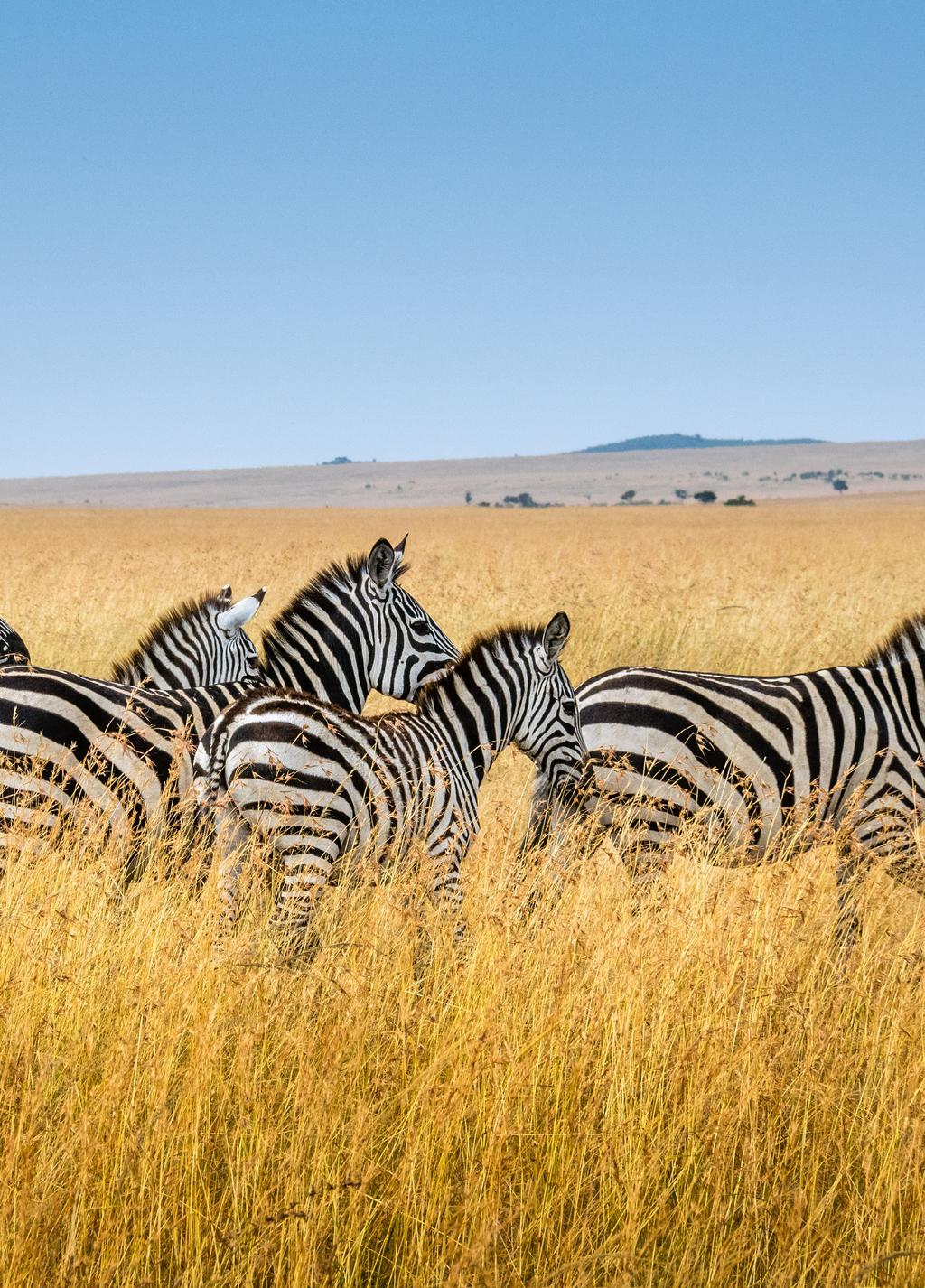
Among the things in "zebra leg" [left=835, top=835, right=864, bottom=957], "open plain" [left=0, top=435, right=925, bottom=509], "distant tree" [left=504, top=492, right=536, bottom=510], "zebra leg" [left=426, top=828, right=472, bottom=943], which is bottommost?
"zebra leg" [left=835, top=835, right=864, bottom=957]

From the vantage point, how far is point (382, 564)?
672 centimetres

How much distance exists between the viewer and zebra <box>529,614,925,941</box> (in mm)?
5352

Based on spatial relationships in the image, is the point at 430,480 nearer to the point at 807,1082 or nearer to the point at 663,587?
the point at 663,587

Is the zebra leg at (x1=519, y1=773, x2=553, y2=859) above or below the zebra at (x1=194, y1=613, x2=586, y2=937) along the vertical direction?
below

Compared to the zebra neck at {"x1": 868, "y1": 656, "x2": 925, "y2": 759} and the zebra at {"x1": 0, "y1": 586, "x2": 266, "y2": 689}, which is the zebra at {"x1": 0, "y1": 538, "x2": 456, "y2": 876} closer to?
the zebra at {"x1": 0, "y1": 586, "x2": 266, "y2": 689}

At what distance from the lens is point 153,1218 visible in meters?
2.78

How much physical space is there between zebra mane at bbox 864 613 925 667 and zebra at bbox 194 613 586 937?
7.37ft

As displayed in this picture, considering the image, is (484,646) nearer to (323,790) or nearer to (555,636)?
(555,636)

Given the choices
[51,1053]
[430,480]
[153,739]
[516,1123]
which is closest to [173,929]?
[51,1053]

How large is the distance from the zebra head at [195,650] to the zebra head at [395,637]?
0.80 m

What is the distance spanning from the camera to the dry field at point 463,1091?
2.79 metres

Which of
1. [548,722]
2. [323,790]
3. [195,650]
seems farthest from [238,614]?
[323,790]

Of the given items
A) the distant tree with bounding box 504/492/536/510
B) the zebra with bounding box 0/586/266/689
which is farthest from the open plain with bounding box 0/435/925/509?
the zebra with bounding box 0/586/266/689

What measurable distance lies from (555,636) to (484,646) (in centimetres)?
42
